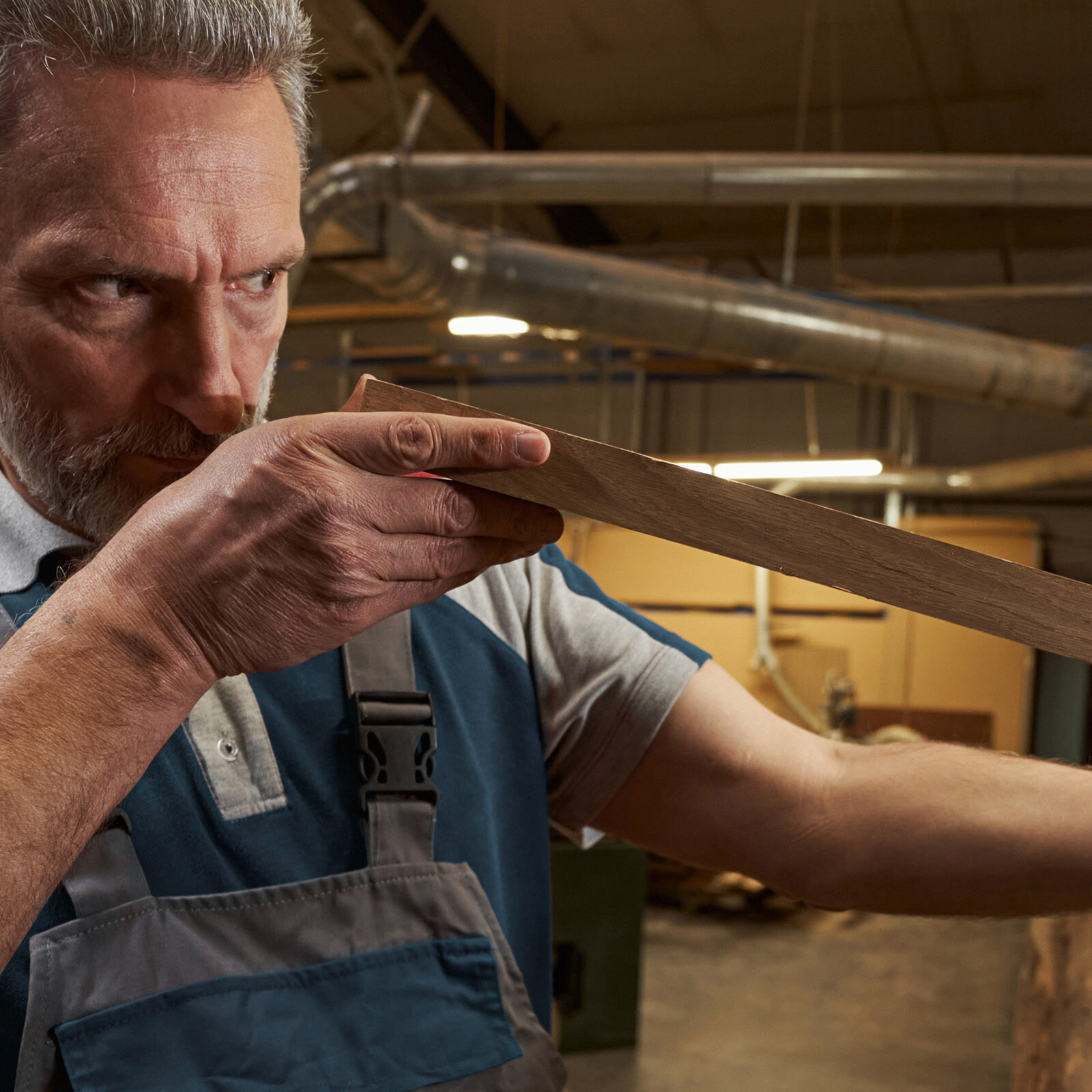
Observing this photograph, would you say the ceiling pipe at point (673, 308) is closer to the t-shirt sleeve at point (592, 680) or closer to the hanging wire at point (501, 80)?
the hanging wire at point (501, 80)

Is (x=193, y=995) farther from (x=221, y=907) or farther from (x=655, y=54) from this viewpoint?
(x=655, y=54)

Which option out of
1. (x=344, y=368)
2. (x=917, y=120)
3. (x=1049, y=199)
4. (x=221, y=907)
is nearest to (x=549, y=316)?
(x=1049, y=199)

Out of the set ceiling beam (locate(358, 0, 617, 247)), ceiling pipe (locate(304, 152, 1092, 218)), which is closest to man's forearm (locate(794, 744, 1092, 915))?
ceiling pipe (locate(304, 152, 1092, 218))

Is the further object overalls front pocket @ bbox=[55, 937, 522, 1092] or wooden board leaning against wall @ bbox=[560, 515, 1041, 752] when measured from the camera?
wooden board leaning against wall @ bbox=[560, 515, 1041, 752]

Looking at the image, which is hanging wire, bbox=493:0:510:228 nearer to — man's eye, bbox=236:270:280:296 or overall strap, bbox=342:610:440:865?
man's eye, bbox=236:270:280:296

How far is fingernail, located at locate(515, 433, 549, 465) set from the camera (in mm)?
612

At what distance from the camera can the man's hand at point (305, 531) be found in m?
0.59

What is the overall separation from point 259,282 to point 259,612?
34 centimetres

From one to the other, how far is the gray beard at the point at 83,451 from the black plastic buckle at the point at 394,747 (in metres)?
0.26

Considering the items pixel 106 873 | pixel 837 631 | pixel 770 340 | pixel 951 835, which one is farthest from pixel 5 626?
pixel 837 631

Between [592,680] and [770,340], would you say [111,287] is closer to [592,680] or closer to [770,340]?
[592,680]

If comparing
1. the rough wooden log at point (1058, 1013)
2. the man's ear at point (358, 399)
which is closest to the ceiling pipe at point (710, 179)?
the rough wooden log at point (1058, 1013)

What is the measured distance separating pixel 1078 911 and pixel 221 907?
0.78 metres

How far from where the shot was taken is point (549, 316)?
420 centimetres
